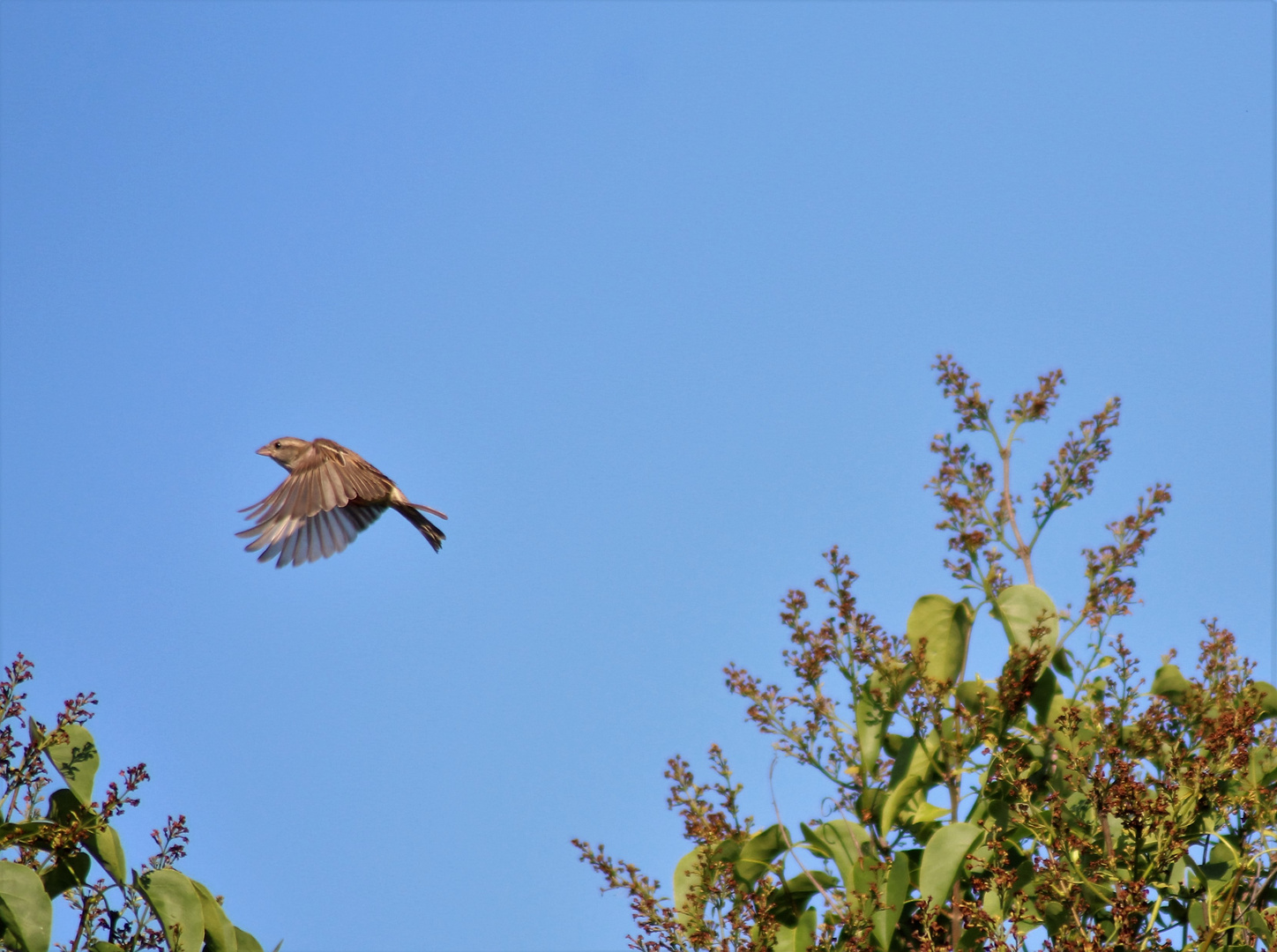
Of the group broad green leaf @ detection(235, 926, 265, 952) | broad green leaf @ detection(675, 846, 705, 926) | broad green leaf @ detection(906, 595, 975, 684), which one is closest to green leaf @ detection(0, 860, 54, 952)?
broad green leaf @ detection(235, 926, 265, 952)

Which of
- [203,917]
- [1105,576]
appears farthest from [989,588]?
[203,917]

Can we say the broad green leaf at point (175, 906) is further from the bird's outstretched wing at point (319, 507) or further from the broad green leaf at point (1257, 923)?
the bird's outstretched wing at point (319, 507)

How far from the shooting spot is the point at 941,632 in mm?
3980

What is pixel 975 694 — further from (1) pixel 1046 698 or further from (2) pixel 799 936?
(2) pixel 799 936

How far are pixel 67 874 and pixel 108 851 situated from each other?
178 mm

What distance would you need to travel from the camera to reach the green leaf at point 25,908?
10.4 feet

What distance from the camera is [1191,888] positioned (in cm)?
405

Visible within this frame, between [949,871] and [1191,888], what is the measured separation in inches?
41.6

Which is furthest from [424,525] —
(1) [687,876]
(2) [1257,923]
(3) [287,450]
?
(2) [1257,923]

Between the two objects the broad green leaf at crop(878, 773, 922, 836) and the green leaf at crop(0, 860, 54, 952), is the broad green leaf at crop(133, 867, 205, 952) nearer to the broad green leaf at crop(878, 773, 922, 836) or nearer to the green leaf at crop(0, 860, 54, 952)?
the green leaf at crop(0, 860, 54, 952)

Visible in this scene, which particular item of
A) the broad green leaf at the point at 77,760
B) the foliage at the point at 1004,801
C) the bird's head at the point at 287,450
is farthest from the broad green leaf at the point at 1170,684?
the bird's head at the point at 287,450

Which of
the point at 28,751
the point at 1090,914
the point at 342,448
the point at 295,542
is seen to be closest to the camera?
the point at 28,751

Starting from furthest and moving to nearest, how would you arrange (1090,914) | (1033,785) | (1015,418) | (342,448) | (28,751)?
1. (342,448)
2. (1015,418)
3. (1033,785)
4. (1090,914)
5. (28,751)

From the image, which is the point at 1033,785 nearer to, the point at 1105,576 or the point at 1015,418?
the point at 1105,576
